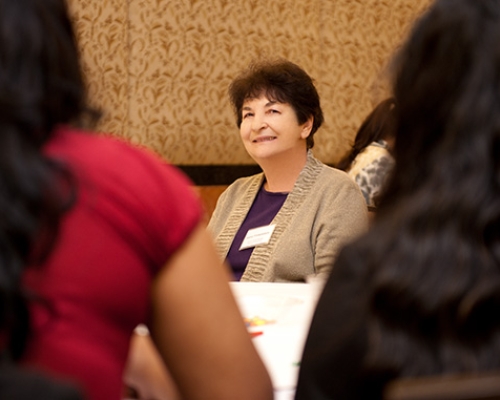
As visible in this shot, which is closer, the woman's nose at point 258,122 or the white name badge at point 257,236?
the white name badge at point 257,236

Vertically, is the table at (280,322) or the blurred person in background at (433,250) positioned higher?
the blurred person in background at (433,250)

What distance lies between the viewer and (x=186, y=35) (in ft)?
15.4

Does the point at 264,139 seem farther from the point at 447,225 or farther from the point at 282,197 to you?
the point at 447,225

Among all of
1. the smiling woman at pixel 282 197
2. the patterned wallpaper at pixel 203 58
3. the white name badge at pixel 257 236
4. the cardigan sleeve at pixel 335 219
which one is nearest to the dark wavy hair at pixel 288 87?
the smiling woman at pixel 282 197

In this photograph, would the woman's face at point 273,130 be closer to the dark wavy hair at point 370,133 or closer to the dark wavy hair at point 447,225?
the dark wavy hair at point 370,133

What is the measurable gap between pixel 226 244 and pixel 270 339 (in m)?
1.31

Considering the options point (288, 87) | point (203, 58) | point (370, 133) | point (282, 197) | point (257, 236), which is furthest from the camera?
point (203, 58)

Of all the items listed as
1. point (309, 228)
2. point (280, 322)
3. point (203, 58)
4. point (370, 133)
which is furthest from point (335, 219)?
point (203, 58)

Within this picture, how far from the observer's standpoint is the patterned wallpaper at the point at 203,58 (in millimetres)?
4516

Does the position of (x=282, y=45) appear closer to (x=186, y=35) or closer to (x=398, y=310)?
(x=186, y=35)

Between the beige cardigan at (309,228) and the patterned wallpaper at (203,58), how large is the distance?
1.52m

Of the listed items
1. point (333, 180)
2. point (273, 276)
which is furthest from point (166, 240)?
point (333, 180)

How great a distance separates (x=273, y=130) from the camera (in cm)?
325

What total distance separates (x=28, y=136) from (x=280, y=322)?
1279mm
